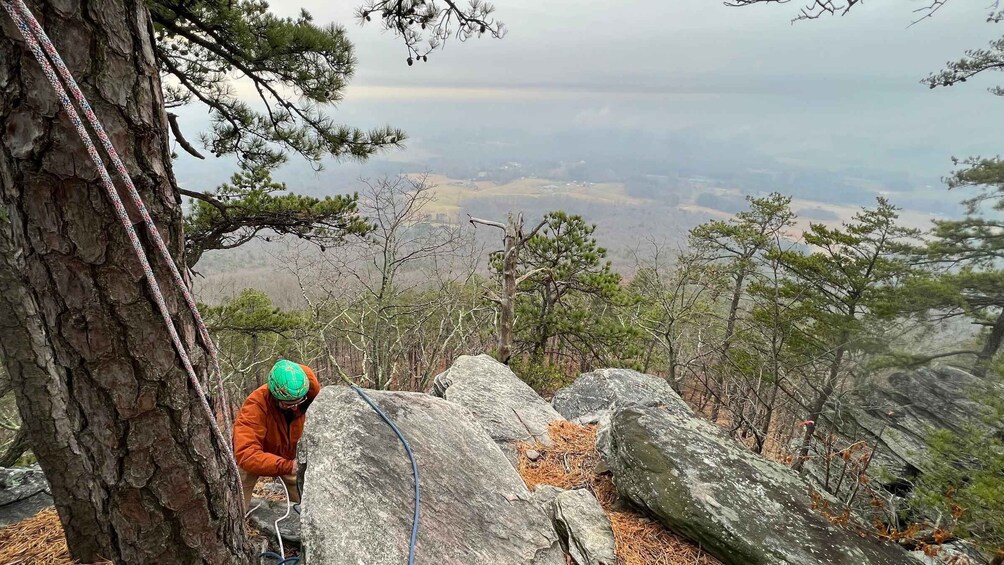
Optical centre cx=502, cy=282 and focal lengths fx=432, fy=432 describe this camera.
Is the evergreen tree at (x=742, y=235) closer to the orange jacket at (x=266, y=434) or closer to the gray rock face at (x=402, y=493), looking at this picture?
the gray rock face at (x=402, y=493)

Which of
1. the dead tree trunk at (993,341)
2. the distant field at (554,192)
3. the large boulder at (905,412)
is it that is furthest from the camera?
the distant field at (554,192)

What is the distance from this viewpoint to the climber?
3023mm

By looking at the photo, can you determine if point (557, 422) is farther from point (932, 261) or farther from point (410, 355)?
point (410, 355)

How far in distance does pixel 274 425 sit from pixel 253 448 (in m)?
0.23

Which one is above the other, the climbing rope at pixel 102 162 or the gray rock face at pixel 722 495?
the climbing rope at pixel 102 162

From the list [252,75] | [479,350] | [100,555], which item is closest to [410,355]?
[479,350]

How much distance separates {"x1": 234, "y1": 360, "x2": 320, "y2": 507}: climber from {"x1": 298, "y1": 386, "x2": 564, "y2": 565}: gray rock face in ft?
1.15

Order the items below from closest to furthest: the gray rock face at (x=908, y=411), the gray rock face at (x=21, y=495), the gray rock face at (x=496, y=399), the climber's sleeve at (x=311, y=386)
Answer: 1. the gray rock face at (x=21, y=495)
2. the climber's sleeve at (x=311, y=386)
3. the gray rock face at (x=496, y=399)
4. the gray rock face at (x=908, y=411)

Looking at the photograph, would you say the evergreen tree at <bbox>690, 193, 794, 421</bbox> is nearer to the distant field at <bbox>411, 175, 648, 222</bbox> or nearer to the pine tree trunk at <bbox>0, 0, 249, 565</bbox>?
the pine tree trunk at <bbox>0, 0, 249, 565</bbox>

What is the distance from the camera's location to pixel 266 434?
10.6ft

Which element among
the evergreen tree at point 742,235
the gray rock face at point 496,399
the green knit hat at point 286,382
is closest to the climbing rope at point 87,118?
the green knit hat at point 286,382

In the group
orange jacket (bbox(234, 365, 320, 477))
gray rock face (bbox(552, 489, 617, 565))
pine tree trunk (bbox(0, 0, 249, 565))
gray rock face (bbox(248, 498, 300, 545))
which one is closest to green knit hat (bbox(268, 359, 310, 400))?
orange jacket (bbox(234, 365, 320, 477))

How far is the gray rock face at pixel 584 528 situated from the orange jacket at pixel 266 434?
1.96 m

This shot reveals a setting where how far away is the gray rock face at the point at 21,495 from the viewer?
3146 millimetres
